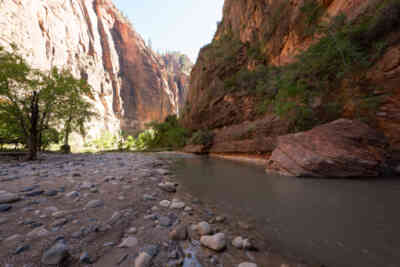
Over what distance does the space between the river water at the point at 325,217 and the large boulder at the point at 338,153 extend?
47cm

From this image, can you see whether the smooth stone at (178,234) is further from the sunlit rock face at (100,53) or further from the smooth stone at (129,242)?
the sunlit rock face at (100,53)

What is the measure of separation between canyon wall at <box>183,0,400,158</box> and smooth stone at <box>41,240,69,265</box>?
5.12m

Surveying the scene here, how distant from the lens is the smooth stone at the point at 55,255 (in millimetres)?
693

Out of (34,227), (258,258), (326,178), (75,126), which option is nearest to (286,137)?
(326,178)

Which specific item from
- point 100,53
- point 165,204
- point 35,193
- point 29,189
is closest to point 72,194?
point 35,193

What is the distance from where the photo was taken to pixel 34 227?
992mm

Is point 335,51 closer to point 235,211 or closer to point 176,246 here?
point 235,211

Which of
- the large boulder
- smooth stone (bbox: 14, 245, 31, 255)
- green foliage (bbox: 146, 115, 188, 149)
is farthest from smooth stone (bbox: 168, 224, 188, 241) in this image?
green foliage (bbox: 146, 115, 188, 149)

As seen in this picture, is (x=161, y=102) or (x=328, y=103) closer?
(x=328, y=103)

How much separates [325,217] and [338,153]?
2205 mm

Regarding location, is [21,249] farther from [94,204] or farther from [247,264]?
[247,264]

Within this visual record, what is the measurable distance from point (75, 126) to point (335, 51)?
12134 mm

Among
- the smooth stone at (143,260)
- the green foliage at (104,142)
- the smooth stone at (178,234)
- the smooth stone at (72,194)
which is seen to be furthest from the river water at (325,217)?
the green foliage at (104,142)

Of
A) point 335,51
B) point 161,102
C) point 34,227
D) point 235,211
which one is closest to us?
point 34,227
